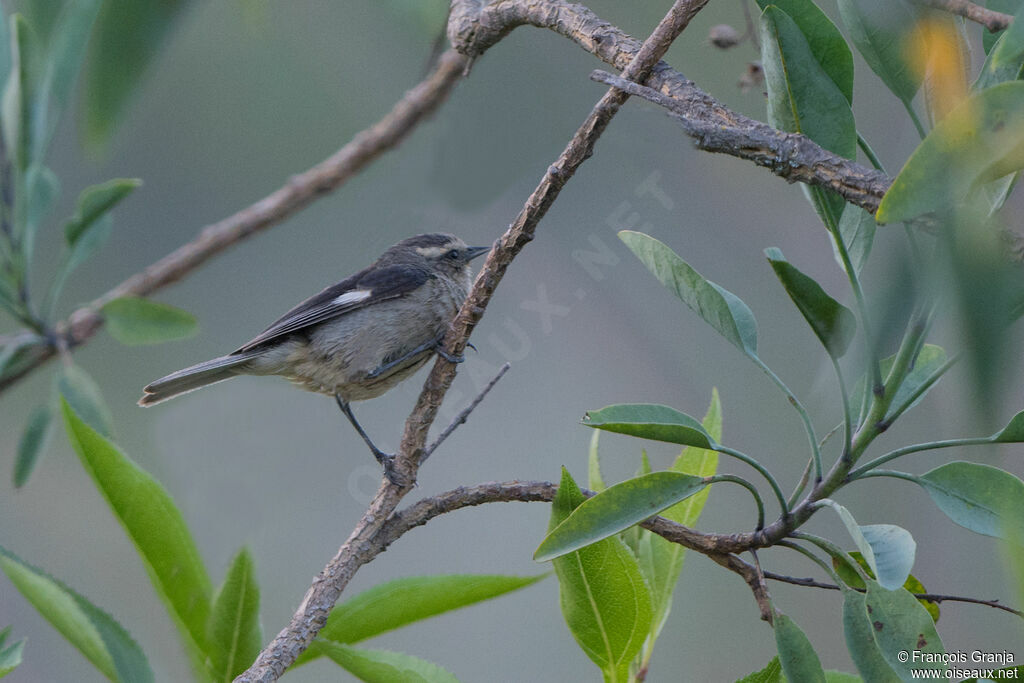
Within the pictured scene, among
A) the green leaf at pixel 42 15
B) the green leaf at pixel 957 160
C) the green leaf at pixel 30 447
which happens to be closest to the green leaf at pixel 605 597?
the green leaf at pixel 957 160

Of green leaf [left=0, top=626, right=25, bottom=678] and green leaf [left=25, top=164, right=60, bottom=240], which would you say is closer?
green leaf [left=0, top=626, right=25, bottom=678]

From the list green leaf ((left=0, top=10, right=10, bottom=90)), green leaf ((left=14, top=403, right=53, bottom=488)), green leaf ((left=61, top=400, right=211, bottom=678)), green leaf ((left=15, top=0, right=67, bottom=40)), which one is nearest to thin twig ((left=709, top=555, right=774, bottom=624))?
green leaf ((left=61, top=400, right=211, bottom=678))

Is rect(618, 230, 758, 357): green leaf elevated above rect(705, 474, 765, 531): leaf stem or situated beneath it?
elevated above

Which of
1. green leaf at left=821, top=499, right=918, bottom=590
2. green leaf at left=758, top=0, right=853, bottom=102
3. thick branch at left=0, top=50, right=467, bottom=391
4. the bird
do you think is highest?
thick branch at left=0, top=50, right=467, bottom=391

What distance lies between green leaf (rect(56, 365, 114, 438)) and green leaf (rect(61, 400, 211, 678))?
879mm

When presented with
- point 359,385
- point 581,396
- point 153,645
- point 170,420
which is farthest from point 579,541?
point 153,645

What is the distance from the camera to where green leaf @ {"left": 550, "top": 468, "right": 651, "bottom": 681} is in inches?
60.6

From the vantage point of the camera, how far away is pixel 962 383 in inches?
28.2

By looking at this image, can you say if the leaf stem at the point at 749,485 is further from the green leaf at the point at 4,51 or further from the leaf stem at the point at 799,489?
the green leaf at the point at 4,51

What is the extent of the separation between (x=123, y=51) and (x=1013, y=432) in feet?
8.44

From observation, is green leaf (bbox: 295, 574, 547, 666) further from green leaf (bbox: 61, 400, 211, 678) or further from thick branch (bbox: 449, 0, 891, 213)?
thick branch (bbox: 449, 0, 891, 213)

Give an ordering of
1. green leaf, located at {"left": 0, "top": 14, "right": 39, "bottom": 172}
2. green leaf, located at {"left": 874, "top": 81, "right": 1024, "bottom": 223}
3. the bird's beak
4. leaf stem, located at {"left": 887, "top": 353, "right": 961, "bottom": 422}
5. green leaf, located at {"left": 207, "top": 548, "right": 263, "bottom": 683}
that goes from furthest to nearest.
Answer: the bird's beak
green leaf, located at {"left": 0, "top": 14, "right": 39, "bottom": 172}
green leaf, located at {"left": 207, "top": 548, "right": 263, "bottom": 683}
leaf stem, located at {"left": 887, "top": 353, "right": 961, "bottom": 422}
green leaf, located at {"left": 874, "top": 81, "right": 1024, "bottom": 223}

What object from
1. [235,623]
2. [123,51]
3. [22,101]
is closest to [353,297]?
[123,51]

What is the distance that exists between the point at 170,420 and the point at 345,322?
3.36ft
